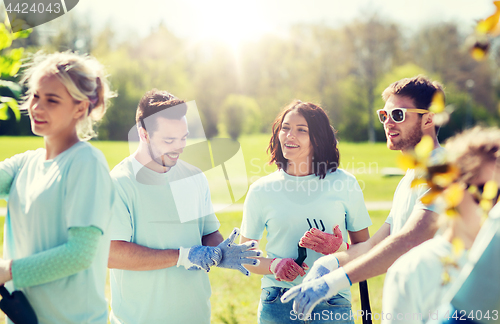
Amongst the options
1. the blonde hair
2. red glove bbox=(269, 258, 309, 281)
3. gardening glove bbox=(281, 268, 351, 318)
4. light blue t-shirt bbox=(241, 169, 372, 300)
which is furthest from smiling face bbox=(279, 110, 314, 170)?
the blonde hair

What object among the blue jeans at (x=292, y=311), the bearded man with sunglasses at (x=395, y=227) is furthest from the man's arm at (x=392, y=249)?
the blue jeans at (x=292, y=311)

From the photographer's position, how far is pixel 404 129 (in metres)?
2.80

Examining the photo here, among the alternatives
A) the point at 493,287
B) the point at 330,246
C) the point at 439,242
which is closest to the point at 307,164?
the point at 330,246

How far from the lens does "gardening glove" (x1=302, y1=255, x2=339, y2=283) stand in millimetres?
2320

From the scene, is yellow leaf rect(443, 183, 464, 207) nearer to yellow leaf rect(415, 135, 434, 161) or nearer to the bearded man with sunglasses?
yellow leaf rect(415, 135, 434, 161)

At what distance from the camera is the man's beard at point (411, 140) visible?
2773 mm

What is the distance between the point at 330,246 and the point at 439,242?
114 cm

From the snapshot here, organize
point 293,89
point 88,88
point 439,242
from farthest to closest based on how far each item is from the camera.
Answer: point 293,89
point 88,88
point 439,242

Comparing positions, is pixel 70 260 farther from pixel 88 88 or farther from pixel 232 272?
pixel 232 272

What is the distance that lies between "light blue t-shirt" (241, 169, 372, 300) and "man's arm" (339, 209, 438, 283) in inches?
24.9

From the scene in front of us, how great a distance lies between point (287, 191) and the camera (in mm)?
2861

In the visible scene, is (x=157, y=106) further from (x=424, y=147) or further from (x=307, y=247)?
(x=424, y=147)

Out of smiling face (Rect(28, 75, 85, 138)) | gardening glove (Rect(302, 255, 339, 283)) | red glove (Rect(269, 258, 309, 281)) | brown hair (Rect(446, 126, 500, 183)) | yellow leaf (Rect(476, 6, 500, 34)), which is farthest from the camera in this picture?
red glove (Rect(269, 258, 309, 281))

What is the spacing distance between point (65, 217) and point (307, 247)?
4.83 ft
